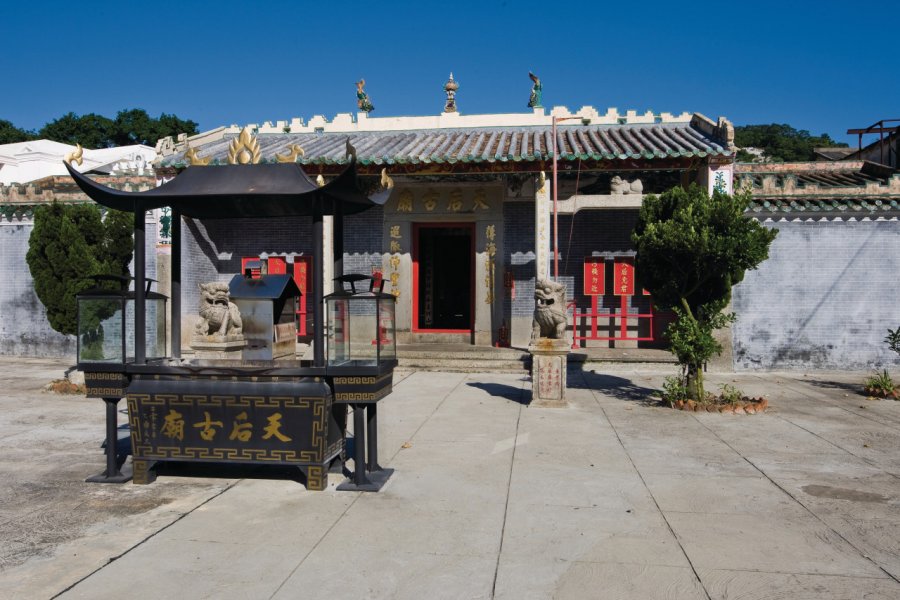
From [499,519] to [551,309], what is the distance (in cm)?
454

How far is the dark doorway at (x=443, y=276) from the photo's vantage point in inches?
557

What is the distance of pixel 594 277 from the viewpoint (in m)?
13.1

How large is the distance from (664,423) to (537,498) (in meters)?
3.27

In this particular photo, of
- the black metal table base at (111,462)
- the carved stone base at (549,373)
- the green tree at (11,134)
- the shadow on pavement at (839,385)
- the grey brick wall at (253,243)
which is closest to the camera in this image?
the black metal table base at (111,462)

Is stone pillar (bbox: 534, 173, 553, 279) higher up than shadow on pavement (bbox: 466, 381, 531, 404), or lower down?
higher up

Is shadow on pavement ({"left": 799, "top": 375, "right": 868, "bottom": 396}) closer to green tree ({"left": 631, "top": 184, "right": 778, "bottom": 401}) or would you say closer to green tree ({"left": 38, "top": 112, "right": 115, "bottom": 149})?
green tree ({"left": 631, "top": 184, "right": 778, "bottom": 401})

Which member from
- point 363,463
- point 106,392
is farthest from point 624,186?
point 106,392

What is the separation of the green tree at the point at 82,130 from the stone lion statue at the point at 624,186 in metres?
38.8

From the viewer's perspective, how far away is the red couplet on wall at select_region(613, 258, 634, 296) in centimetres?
1305

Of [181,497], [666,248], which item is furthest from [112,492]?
[666,248]

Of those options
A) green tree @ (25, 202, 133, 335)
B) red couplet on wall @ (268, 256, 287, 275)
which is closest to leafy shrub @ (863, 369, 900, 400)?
red couplet on wall @ (268, 256, 287, 275)

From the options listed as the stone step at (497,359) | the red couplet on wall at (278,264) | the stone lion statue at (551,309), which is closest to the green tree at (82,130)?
the red couplet on wall at (278,264)

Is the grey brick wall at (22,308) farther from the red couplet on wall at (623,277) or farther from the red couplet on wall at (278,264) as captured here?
the red couplet on wall at (623,277)

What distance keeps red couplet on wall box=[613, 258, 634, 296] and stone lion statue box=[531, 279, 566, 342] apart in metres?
4.58
